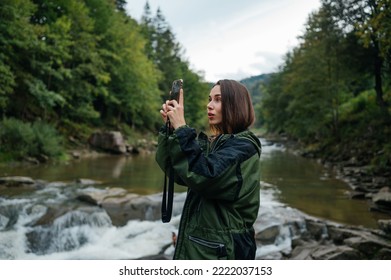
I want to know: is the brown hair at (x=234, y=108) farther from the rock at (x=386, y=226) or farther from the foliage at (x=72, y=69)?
the foliage at (x=72, y=69)

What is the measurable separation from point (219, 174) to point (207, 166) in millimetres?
65

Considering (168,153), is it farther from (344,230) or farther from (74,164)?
(74,164)

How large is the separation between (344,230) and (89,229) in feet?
15.9

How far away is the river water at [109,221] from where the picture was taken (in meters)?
6.55

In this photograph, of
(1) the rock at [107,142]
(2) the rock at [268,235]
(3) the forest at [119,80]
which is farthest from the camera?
(1) the rock at [107,142]

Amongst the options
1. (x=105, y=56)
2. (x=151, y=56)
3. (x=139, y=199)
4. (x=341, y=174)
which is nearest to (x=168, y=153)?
(x=139, y=199)

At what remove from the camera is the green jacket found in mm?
1647

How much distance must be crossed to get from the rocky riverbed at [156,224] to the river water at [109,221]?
0.02m

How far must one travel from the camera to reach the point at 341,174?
1346cm

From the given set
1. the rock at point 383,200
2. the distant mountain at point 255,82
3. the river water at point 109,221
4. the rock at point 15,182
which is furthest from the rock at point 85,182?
the rock at point 383,200

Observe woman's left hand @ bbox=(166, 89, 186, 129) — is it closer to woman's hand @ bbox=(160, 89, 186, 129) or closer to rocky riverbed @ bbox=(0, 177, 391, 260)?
woman's hand @ bbox=(160, 89, 186, 129)

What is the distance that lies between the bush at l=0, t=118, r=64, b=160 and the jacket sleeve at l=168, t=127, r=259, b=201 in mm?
13681

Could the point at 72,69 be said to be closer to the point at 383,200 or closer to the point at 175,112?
the point at 383,200

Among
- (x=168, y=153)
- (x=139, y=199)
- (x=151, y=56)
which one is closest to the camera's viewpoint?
(x=168, y=153)
